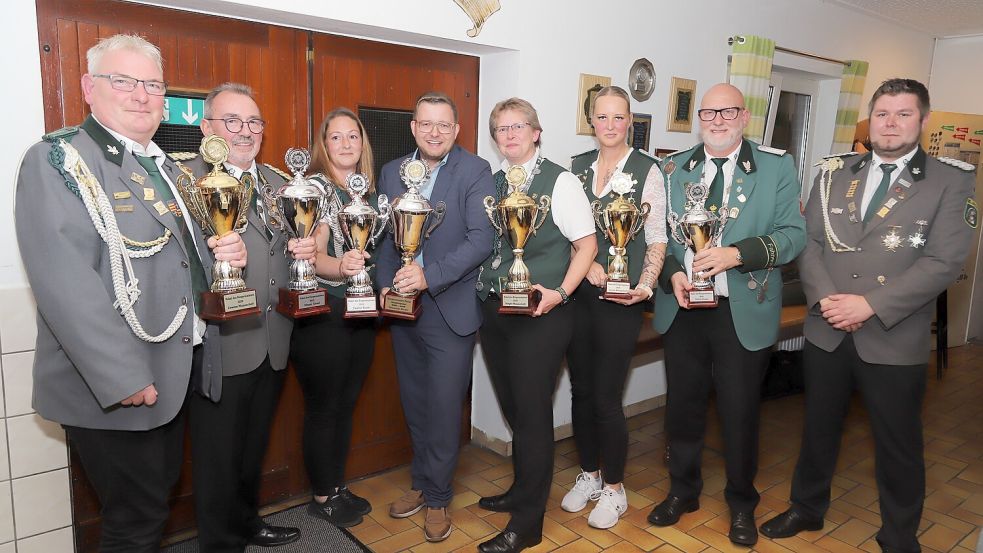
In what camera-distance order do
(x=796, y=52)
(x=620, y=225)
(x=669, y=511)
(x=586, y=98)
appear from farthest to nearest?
(x=796, y=52) < (x=586, y=98) < (x=669, y=511) < (x=620, y=225)

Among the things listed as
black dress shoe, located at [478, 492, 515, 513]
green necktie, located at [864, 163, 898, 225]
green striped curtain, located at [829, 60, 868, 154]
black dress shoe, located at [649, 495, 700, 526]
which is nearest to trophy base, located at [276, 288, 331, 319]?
black dress shoe, located at [478, 492, 515, 513]

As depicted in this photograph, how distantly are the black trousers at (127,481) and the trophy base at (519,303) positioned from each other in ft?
3.67

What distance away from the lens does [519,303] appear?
2.30 metres

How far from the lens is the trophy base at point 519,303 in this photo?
7.53 ft

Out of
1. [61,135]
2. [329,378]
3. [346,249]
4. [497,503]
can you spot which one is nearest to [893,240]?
[497,503]

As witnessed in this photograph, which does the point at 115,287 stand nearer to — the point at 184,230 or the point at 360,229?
the point at 184,230

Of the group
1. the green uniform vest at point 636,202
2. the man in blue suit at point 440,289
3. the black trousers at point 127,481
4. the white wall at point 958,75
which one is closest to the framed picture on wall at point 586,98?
the green uniform vest at point 636,202

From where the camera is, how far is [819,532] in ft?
9.08

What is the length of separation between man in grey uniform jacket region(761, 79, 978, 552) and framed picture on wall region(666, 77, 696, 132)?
1547 mm

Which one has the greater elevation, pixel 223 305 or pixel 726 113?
pixel 726 113

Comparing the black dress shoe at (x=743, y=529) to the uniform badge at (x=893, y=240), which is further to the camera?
the black dress shoe at (x=743, y=529)

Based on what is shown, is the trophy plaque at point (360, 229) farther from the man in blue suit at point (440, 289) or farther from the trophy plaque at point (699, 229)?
the trophy plaque at point (699, 229)

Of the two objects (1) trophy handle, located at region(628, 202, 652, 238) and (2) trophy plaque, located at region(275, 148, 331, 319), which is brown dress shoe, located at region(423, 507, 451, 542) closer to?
(2) trophy plaque, located at region(275, 148, 331, 319)

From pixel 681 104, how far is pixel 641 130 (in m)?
0.39
